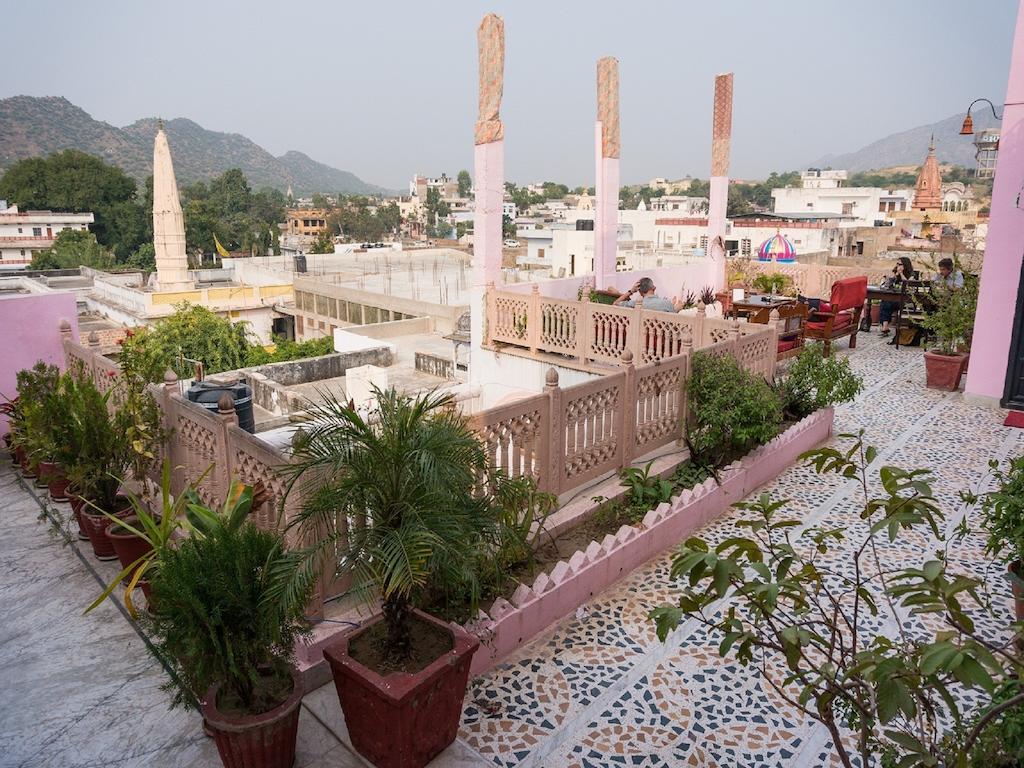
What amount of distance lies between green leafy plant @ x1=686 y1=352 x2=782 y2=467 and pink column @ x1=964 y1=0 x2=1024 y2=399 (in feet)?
12.7

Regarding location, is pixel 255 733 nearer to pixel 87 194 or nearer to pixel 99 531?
pixel 99 531

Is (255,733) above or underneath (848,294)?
underneath

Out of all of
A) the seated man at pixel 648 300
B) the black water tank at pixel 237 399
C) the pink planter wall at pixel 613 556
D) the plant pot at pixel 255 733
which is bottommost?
the pink planter wall at pixel 613 556

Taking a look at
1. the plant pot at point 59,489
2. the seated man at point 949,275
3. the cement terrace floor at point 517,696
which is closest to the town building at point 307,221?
the seated man at point 949,275

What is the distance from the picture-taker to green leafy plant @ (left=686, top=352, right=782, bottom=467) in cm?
610

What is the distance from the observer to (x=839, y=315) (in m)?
11.6

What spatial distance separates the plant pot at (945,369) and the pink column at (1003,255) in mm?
692

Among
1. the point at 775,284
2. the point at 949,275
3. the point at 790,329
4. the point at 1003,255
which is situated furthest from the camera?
the point at 775,284

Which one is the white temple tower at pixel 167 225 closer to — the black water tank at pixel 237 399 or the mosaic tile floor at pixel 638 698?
the black water tank at pixel 237 399

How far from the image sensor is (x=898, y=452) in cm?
716

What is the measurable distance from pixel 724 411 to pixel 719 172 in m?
8.74

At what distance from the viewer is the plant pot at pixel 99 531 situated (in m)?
4.73

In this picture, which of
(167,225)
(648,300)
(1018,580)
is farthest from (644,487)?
(167,225)

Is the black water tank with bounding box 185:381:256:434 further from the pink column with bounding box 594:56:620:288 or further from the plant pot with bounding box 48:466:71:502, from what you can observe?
the pink column with bounding box 594:56:620:288
